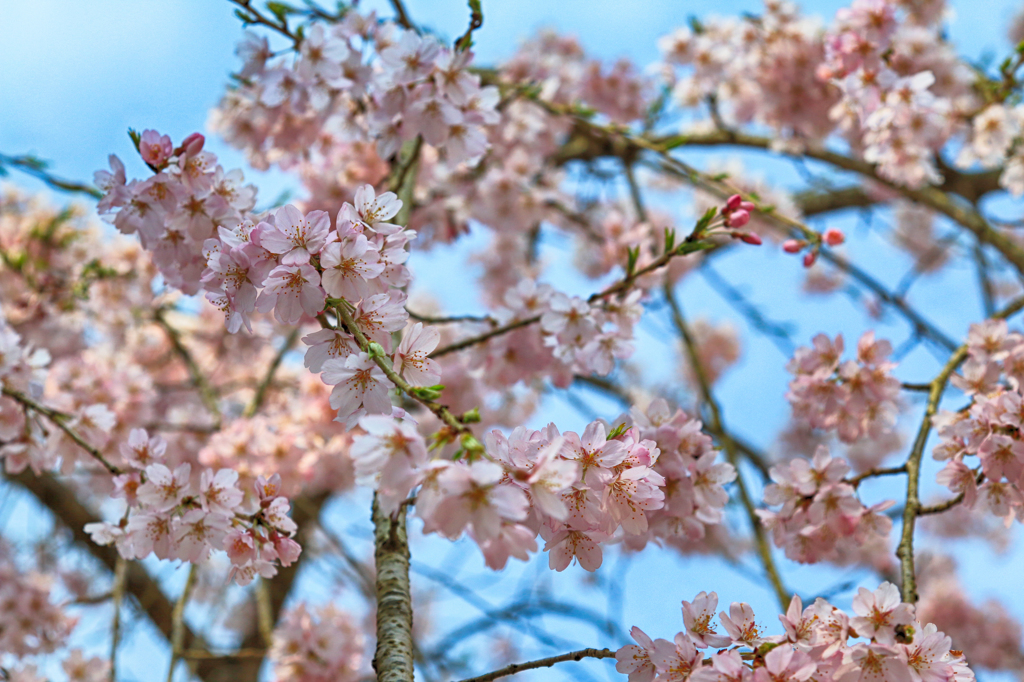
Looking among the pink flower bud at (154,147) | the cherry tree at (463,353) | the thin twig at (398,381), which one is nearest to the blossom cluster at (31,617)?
the cherry tree at (463,353)

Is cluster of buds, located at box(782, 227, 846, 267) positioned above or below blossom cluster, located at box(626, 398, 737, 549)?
above

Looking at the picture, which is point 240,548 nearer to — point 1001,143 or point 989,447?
point 989,447

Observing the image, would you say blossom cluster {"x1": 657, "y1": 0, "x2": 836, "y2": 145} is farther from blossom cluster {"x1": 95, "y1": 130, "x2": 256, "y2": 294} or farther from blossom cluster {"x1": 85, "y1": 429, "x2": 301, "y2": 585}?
blossom cluster {"x1": 85, "y1": 429, "x2": 301, "y2": 585}

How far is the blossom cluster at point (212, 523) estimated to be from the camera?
4.09 ft

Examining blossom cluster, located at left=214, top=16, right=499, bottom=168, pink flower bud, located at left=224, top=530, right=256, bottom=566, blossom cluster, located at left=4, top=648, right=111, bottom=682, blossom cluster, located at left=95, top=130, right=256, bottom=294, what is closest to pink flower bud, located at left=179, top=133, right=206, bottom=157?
blossom cluster, located at left=95, top=130, right=256, bottom=294

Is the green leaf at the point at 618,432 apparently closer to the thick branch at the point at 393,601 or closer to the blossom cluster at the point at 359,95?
the thick branch at the point at 393,601

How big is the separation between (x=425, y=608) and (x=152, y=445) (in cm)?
590

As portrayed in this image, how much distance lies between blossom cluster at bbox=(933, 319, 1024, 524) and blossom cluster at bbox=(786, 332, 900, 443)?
0.64ft

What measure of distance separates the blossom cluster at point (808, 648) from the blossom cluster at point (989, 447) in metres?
0.37

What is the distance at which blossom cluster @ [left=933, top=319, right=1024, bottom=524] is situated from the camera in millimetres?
1351

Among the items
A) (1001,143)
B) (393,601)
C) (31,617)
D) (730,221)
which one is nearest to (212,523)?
(393,601)

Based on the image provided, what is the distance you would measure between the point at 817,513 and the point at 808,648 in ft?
1.88

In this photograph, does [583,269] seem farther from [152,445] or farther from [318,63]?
[152,445]

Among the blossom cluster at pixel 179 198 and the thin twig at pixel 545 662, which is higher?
the blossom cluster at pixel 179 198
